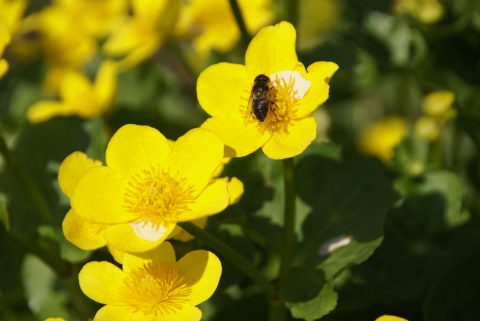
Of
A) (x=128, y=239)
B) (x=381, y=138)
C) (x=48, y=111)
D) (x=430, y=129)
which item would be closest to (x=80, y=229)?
(x=128, y=239)

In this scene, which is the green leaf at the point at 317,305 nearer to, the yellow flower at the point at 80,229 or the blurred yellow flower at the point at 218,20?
the yellow flower at the point at 80,229

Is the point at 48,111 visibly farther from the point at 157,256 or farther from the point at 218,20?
the point at 157,256

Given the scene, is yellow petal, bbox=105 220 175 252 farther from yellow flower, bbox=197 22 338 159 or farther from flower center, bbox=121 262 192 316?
yellow flower, bbox=197 22 338 159

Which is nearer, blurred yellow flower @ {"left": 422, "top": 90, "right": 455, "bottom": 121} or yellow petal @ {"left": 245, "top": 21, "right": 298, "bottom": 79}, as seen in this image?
yellow petal @ {"left": 245, "top": 21, "right": 298, "bottom": 79}

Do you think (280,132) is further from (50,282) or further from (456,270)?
(50,282)

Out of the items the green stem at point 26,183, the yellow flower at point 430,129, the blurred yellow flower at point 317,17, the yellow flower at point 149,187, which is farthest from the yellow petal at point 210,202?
the blurred yellow flower at point 317,17

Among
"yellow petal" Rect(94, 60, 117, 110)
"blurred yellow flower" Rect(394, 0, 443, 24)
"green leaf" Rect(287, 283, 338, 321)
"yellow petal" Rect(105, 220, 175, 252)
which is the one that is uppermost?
"yellow petal" Rect(105, 220, 175, 252)

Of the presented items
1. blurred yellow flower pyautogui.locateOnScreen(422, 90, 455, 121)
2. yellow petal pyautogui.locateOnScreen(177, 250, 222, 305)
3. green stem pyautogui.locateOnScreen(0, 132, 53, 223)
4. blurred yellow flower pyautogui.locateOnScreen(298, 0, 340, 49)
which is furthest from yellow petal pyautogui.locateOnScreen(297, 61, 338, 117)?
blurred yellow flower pyautogui.locateOnScreen(298, 0, 340, 49)
